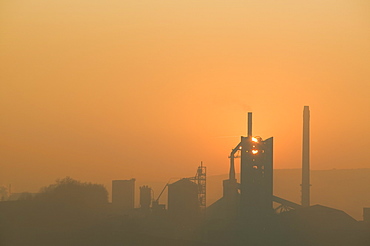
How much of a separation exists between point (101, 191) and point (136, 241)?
29.8 metres

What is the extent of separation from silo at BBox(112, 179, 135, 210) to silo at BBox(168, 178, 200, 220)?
8156 mm

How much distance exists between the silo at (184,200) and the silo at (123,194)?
816cm

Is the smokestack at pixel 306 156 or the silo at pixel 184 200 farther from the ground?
the smokestack at pixel 306 156

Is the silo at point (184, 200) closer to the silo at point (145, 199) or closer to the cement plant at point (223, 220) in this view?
the cement plant at point (223, 220)

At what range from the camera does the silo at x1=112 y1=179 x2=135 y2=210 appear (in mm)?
62744

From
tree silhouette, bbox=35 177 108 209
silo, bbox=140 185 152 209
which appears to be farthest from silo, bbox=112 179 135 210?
silo, bbox=140 185 152 209

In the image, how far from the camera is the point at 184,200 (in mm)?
54094

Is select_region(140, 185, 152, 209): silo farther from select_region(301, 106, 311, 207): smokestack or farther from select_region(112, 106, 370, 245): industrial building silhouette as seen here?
select_region(301, 106, 311, 207): smokestack

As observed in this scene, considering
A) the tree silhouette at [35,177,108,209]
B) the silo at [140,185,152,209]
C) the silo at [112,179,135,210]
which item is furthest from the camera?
the silo at [112,179,135,210]

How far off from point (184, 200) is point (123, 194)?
10745 mm

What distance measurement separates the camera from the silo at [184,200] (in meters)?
52.5

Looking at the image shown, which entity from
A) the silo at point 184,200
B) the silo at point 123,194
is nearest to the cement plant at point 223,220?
the silo at point 184,200

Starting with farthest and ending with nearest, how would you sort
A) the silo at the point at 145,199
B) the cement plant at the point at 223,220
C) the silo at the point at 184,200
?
the silo at the point at 145,199
the silo at the point at 184,200
the cement plant at the point at 223,220

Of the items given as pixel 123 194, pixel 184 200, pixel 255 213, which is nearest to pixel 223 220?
pixel 255 213
